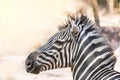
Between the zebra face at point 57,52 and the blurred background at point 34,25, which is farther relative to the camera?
the blurred background at point 34,25

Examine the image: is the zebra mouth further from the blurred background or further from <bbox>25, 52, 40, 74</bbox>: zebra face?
the blurred background

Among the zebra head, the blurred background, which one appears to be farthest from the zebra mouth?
the blurred background

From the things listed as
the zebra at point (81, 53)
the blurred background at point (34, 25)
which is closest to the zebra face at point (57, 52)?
the zebra at point (81, 53)

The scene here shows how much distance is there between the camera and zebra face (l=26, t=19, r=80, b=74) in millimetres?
1972

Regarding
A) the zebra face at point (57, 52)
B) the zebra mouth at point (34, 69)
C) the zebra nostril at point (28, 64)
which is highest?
the zebra face at point (57, 52)

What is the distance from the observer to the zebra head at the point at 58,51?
1.97m

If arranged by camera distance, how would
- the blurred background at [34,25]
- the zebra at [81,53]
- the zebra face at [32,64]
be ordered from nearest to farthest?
the zebra at [81,53]
the zebra face at [32,64]
the blurred background at [34,25]

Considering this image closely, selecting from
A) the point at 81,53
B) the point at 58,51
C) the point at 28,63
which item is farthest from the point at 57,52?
the point at 28,63

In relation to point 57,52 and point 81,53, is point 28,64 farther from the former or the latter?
point 81,53

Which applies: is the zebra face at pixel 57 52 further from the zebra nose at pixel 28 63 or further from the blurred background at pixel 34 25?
the blurred background at pixel 34 25

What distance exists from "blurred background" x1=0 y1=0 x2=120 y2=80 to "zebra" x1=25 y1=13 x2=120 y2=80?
0.89 feet

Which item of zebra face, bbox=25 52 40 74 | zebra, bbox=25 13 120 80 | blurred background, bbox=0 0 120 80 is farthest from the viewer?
blurred background, bbox=0 0 120 80

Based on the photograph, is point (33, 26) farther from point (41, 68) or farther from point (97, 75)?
point (97, 75)

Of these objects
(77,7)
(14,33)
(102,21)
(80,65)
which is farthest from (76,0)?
(80,65)
